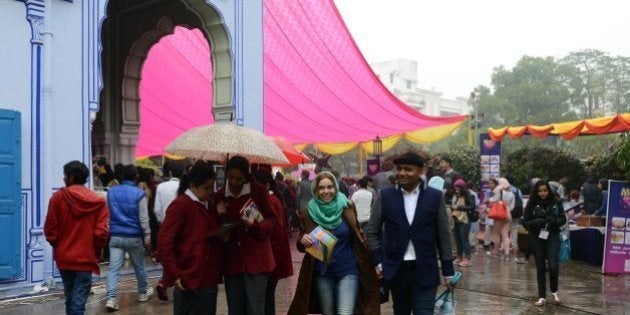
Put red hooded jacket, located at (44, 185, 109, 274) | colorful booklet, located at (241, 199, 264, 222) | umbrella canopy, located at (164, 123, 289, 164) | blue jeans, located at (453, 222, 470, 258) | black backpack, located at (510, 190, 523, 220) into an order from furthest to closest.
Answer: black backpack, located at (510, 190, 523, 220) → blue jeans, located at (453, 222, 470, 258) → red hooded jacket, located at (44, 185, 109, 274) → umbrella canopy, located at (164, 123, 289, 164) → colorful booklet, located at (241, 199, 264, 222)

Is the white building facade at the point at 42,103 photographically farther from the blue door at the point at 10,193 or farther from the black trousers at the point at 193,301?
the black trousers at the point at 193,301

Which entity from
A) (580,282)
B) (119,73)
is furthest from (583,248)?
(119,73)

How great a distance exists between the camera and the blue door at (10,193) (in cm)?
702

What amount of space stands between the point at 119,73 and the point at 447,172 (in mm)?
7101

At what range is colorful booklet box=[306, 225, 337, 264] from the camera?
4484 millimetres

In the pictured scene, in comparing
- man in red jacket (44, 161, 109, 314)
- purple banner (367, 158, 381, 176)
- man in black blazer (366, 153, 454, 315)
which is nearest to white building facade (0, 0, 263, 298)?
man in red jacket (44, 161, 109, 314)

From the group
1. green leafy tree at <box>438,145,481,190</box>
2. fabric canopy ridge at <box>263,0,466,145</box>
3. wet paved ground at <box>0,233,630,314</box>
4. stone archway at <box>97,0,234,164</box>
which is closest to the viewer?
wet paved ground at <box>0,233,630,314</box>

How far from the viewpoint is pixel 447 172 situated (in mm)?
11141

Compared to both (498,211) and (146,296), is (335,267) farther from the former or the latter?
(498,211)

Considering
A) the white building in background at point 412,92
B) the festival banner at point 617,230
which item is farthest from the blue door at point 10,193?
the white building in background at point 412,92

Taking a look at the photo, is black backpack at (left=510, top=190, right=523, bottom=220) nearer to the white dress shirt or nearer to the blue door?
the white dress shirt

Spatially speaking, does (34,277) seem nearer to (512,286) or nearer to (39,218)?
(39,218)

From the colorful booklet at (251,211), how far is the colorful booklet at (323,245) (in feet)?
1.38

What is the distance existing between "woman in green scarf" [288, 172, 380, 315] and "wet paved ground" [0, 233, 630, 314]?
2210 mm
